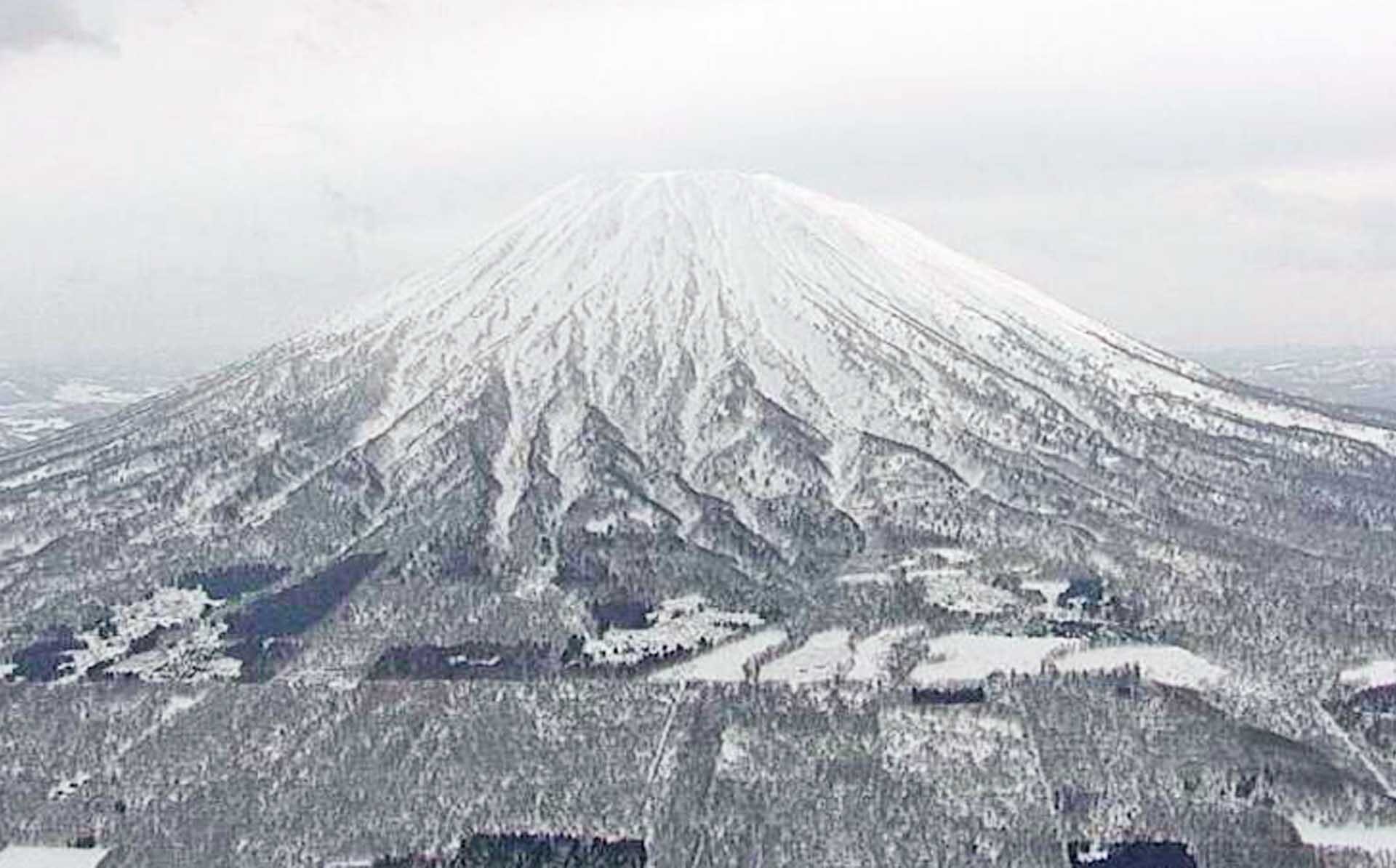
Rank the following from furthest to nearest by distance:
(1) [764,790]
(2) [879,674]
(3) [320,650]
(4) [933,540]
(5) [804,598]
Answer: (4) [933,540] < (5) [804,598] < (3) [320,650] < (2) [879,674] < (1) [764,790]

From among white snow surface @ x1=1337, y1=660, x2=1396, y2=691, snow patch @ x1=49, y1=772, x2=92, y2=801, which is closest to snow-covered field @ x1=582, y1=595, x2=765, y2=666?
snow patch @ x1=49, y1=772, x2=92, y2=801

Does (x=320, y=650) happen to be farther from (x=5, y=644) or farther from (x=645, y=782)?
(x=645, y=782)

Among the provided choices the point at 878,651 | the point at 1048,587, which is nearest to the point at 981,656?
the point at 878,651

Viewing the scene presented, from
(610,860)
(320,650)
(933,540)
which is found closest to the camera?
(610,860)

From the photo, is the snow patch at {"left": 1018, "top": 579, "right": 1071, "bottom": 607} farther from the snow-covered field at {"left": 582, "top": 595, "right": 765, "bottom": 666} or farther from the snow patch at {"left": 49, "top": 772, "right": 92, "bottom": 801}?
the snow patch at {"left": 49, "top": 772, "right": 92, "bottom": 801}

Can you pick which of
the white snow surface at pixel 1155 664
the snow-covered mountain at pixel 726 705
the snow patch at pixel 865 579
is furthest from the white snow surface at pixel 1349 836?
the snow patch at pixel 865 579

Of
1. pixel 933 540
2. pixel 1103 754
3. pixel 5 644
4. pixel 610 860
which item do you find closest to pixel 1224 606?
pixel 933 540

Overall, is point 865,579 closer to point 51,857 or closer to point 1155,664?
point 1155,664
